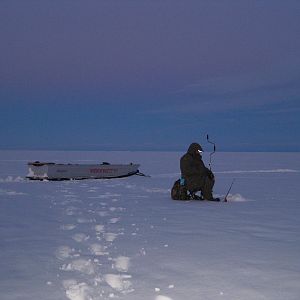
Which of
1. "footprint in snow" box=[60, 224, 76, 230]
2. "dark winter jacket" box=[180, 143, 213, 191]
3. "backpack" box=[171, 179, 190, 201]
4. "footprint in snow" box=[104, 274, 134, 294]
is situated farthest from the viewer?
"backpack" box=[171, 179, 190, 201]

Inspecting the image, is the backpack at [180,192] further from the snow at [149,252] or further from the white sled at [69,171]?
the white sled at [69,171]

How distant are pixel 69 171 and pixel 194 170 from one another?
986cm

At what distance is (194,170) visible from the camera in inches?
460

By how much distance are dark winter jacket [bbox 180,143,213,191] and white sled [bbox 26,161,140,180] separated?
9207 mm

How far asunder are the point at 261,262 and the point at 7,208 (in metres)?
7.10

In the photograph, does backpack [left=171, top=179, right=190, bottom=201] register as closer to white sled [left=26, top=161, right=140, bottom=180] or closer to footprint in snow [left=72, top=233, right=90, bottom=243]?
footprint in snow [left=72, top=233, right=90, bottom=243]

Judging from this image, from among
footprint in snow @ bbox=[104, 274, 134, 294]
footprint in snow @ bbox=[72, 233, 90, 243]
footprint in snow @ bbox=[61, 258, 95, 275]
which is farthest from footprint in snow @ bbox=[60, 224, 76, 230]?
footprint in snow @ bbox=[104, 274, 134, 294]

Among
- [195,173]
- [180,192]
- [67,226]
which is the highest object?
[195,173]

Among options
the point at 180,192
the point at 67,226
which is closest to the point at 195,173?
the point at 180,192

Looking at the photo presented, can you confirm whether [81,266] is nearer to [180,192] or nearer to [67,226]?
[67,226]

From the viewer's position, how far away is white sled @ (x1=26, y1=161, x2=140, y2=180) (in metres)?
19.8

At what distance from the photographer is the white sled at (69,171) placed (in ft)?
65.1

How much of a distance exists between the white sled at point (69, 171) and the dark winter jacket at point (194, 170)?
9.21 meters

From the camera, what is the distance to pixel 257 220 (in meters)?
8.48
